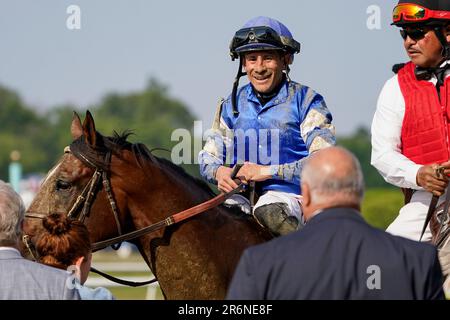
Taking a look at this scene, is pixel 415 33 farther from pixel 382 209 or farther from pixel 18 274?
pixel 382 209

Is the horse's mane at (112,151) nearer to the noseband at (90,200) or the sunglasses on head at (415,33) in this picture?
the noseband at (90,200)

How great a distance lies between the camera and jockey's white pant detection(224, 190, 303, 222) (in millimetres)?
5902

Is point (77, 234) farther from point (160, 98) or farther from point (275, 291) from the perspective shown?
point (160, 98)

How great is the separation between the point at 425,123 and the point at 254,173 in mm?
1105

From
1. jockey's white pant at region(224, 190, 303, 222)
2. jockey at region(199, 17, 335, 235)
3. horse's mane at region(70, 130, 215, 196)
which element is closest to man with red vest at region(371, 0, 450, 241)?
jockey at region(199, 17, 335, 235)

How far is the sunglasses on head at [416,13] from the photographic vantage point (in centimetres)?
583

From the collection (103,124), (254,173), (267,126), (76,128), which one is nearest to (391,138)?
(267,126)

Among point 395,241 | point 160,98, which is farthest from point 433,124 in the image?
point 160,98

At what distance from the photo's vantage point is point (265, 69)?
616cm

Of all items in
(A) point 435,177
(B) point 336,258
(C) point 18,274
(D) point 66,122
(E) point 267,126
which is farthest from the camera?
(D) point 66,122

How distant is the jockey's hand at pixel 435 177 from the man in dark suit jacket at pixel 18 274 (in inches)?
96.3

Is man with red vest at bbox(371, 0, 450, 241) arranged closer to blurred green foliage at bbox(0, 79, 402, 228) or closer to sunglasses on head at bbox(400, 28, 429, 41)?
sunglasses on head at bbox(400, 28, 429, 41)
